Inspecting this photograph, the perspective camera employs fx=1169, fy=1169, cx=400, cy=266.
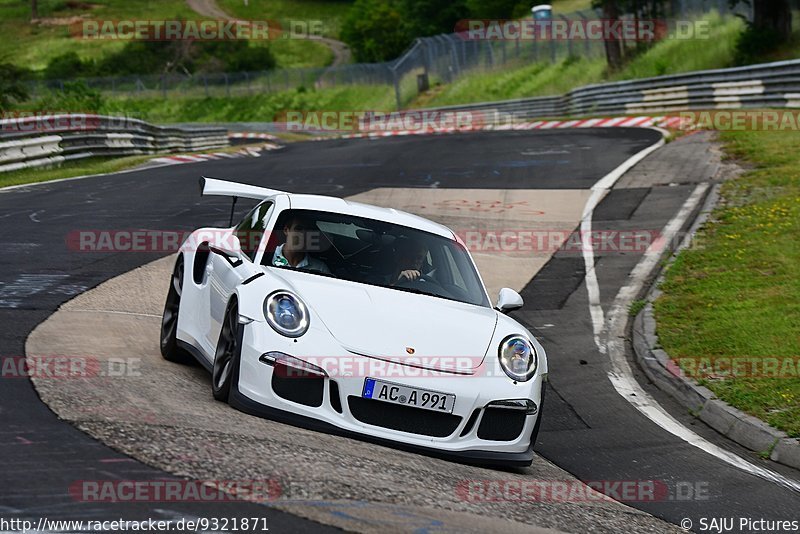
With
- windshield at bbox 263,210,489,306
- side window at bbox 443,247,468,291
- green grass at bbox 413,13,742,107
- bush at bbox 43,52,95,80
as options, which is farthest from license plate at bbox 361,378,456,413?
bush at bbox 43,52,95,80

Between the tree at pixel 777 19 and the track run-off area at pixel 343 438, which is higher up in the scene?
the tree at pixel 777 19

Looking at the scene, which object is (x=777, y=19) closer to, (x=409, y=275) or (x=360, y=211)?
(x=360, y=211)

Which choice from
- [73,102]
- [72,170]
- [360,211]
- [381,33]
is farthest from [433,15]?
[360,211]

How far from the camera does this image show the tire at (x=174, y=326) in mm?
8594

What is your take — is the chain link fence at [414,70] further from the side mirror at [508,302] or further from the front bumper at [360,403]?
the front bumper at [360,403]

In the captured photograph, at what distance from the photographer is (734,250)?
14.6 meters

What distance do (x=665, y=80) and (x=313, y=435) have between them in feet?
99.2

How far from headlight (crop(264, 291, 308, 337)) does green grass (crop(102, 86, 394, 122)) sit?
204 feet

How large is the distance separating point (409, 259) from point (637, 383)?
10.2ft

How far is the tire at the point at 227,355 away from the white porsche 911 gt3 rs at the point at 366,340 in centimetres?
1

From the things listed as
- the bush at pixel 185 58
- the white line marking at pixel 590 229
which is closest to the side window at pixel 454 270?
the white line marking at pixel 590 229

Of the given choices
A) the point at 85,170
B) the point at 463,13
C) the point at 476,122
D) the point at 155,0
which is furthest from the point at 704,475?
the point at 155,0

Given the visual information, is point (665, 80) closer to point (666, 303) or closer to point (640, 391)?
point (666, 303)

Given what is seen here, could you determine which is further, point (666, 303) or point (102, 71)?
point (102, 71)
